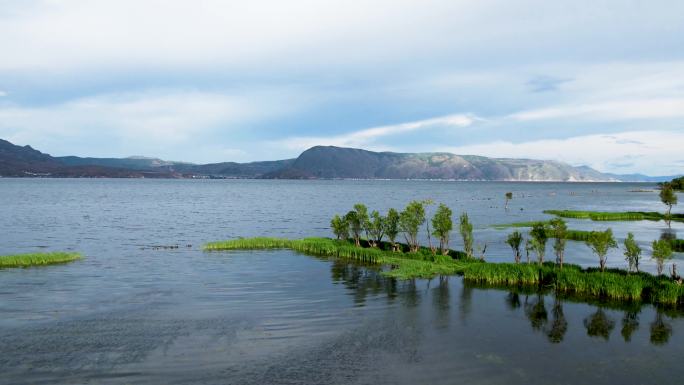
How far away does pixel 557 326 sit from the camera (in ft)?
111

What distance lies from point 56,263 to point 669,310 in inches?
2355

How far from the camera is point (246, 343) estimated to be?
95.2ft

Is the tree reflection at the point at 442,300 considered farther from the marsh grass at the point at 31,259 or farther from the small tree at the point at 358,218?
the marsh grass at the point at 31,259

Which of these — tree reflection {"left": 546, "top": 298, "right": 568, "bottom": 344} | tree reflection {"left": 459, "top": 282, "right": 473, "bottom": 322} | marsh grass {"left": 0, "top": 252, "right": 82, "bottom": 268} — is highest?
marsh grass {"left": 0, "top": 252, "right": 82, "bottom": 268}

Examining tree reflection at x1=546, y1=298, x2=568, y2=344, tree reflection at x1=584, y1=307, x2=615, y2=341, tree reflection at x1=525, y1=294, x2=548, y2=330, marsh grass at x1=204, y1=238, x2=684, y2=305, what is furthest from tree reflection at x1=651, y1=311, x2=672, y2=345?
tree reflection at x1=525, y1=294, x2=548, y2=330

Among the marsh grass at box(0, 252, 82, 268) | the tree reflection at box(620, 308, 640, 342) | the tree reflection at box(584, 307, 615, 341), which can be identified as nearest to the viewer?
the tree reflection at box(620, 308, 640, 342)

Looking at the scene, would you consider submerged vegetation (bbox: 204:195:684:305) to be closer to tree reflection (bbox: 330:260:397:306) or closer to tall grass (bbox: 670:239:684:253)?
tree reflection (bbox: 330:260:397:306)

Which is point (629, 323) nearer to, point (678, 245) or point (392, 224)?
point (392, 224)

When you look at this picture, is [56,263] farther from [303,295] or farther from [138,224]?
[138,224]

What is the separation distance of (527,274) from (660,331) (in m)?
14.1

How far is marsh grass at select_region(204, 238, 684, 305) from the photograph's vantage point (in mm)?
39344

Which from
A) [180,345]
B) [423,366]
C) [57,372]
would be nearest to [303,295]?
[180,345]

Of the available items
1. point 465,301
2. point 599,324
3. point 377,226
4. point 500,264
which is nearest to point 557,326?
point 599,324

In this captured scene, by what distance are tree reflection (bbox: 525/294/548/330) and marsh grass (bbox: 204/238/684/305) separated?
4199 millimetres
